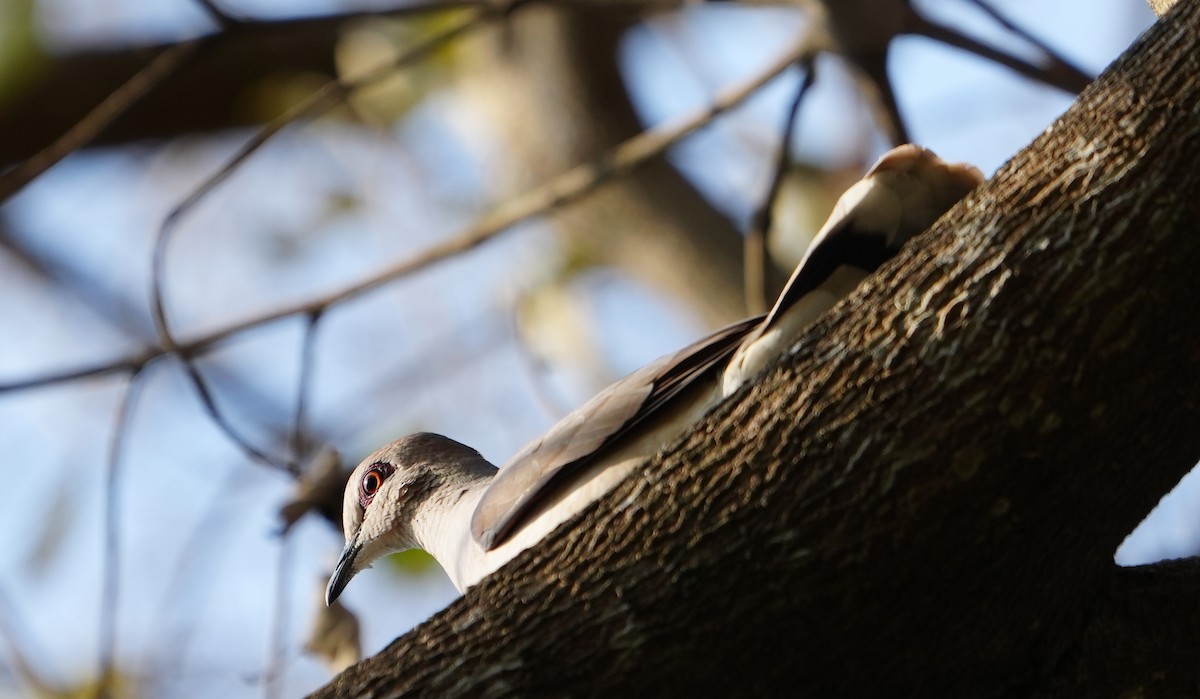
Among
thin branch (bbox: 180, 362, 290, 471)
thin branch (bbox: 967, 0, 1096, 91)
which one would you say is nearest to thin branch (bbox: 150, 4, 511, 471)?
thin branch (bbox: 180, 362, 290, 471)

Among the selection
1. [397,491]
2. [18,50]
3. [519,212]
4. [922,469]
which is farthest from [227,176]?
[922,469]

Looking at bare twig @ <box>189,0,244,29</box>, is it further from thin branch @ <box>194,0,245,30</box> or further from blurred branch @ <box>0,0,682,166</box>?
blurred branch @ <box>0,0,682,166</box>

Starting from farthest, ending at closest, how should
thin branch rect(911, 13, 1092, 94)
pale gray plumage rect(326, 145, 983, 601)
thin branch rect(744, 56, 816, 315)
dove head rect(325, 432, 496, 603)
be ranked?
thin branch rect(744, 56, 816, 315)
thin branch rect(911, 13, 1092, 94)
dove head rect(325, 432, 496, 603)
pale gray plumage rect(326, 145, 983, 601)

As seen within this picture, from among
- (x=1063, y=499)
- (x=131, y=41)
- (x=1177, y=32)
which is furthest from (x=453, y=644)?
(x=131, y=41)

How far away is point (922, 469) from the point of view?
2.35 metres

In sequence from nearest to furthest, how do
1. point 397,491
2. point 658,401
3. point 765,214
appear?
point 658,401 → point 397,491 → point 765,214

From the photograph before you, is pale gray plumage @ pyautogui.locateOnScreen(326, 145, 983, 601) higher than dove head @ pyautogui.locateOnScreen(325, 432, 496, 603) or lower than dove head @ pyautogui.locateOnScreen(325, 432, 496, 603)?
lower

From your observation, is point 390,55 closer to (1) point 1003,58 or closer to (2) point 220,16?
(2) point 220,16

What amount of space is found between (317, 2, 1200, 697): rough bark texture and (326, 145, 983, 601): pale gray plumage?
0.79ft

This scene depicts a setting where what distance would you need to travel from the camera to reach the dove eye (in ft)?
13.9

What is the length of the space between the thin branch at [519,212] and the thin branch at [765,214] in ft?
0.35

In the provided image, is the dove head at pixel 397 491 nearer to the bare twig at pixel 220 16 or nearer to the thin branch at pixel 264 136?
the thin branch at pixel 264 136

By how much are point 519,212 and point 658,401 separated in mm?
2503

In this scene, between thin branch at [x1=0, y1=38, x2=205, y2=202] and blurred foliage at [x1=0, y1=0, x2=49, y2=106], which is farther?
blurred foliage at [x1=0, y1=0, x2=49, y2=106]
